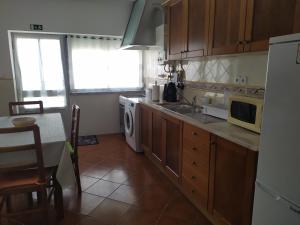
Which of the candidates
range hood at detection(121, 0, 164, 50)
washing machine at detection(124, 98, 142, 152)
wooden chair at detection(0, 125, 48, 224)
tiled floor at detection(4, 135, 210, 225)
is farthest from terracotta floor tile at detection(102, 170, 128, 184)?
range hood at detection(121, 0, 164, 50)

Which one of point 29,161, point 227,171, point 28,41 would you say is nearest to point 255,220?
point 227,171

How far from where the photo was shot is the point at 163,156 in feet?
9.14

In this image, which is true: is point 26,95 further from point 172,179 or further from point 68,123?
point 172,179

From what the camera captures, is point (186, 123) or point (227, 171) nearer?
point (227, 171)

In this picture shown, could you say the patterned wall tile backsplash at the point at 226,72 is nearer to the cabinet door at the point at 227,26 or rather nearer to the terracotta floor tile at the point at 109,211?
the cabinet door at the point at 227,26

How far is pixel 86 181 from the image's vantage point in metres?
2.73

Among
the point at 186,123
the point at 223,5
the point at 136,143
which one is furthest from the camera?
the point at 136,143

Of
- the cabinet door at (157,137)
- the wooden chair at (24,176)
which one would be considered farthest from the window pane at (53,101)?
the wooden chair at (24,176)

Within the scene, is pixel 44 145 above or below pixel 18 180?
above

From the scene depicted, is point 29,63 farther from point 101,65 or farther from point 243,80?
point 243,80

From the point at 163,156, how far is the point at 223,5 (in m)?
1.75

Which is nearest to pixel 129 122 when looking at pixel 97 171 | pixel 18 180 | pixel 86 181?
pixel 97 171

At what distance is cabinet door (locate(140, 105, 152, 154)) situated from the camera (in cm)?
320

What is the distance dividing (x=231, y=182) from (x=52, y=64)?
3666 millimetres
